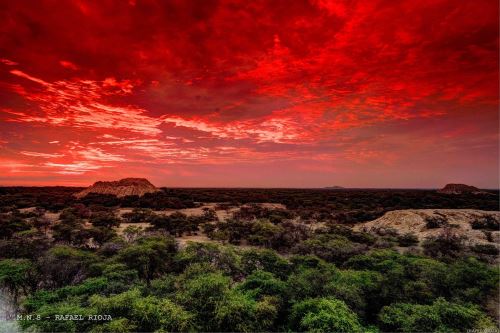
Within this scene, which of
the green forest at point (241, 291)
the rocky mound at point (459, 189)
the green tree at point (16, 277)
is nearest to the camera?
the green forest at point (241, 291)

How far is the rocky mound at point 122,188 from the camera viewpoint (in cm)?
7089

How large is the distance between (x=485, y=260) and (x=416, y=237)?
789cm

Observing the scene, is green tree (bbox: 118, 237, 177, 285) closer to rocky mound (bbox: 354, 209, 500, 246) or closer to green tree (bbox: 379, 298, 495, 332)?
green tree (bbox: 379, 298, 495, 332)

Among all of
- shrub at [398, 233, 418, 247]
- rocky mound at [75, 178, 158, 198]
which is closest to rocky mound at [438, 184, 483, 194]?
shrub at [398, 233, 418, 247]

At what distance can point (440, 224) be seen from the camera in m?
32.7

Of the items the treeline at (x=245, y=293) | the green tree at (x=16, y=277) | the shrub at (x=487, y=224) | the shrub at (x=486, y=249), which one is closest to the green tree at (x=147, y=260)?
the treeline at (x=245, y=293)

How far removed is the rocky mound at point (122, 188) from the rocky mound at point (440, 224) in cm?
5671

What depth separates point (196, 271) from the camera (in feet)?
44.2

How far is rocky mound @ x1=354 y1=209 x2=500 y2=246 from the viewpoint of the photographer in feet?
96.8

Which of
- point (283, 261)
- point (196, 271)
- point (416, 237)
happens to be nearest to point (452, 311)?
point (283, 261)

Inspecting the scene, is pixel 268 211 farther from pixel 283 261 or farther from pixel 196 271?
pixel 196 271

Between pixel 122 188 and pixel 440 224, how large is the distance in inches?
2726

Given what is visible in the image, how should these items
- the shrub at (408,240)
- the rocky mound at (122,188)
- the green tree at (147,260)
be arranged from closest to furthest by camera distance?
the green tree at (147,260), the shrub at (408,240), the rocky mound at (122,188)

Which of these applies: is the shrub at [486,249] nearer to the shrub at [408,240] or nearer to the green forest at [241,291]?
the green forest at [241,291]
